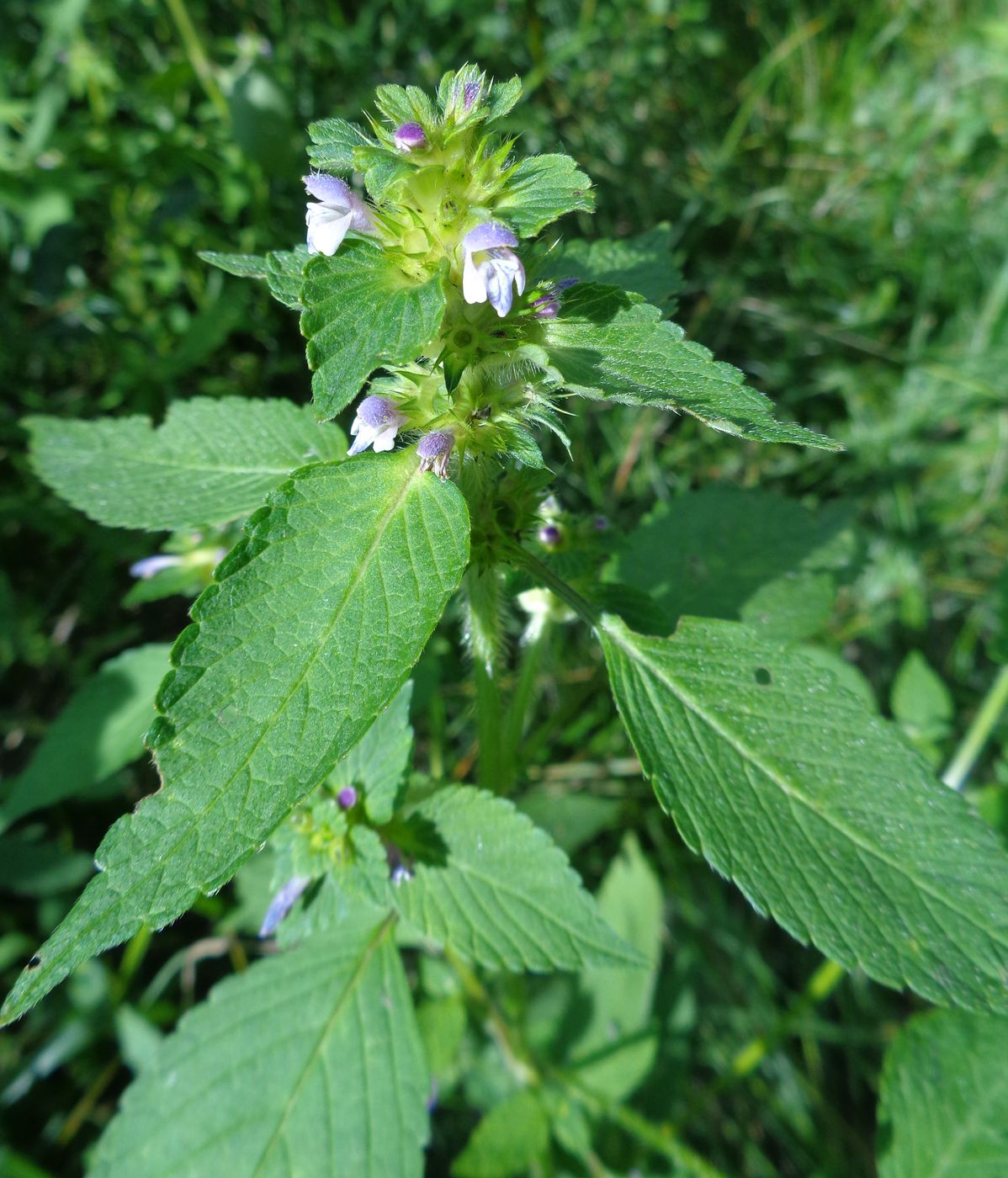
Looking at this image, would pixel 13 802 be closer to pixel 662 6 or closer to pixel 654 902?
pixel 654 902

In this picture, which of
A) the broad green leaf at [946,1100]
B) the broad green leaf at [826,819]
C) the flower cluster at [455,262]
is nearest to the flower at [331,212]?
the flower cluster at [455,262]

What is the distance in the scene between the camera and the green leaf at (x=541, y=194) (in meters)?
1.01

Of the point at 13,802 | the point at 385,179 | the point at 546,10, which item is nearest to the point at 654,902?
the point at 13,802

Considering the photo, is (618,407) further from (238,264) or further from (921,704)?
(238,264)

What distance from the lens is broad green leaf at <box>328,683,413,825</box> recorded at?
4.71ft

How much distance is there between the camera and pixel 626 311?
1.14 m

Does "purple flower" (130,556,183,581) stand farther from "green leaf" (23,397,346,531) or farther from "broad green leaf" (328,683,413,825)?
"broad green leaf" (328,683,413,825)

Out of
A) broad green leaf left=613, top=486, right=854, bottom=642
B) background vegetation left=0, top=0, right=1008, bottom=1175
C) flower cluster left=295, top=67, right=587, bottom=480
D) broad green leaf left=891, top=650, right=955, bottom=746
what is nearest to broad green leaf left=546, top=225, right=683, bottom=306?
flower cluster left=295, top=67, right=587, bottom=480

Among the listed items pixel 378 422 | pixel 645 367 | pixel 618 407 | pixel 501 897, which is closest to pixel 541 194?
pixel 645 367

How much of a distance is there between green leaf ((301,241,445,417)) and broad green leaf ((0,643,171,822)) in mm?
1227

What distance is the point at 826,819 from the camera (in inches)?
45.2

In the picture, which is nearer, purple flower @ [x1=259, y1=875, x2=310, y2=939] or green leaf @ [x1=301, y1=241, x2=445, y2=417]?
green leaf @ [x1=301, y1=241, x2=445, y2=417]

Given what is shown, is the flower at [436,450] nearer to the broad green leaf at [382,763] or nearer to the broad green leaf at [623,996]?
the broad green leaf at [382,763]

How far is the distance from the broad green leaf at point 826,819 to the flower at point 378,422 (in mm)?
→ 430
